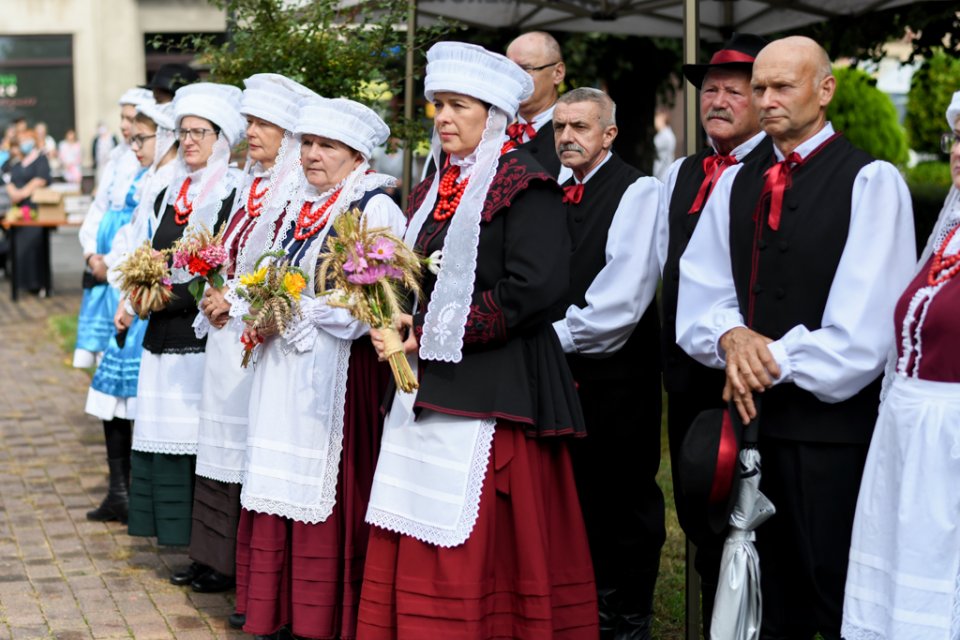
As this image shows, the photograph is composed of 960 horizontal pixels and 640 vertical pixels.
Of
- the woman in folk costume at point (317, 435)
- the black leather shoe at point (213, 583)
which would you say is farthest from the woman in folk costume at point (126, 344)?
the woman in folk costume at point (317, 435)

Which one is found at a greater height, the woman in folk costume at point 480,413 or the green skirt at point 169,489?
the woman in folk costume at point 480,413

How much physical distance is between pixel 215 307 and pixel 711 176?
2122 mm

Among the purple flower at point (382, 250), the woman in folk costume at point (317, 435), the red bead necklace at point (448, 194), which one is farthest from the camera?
the woman in folk costume at point (317, 435)

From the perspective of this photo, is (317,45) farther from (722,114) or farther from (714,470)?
(714,470)

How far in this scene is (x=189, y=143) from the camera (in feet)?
20.8

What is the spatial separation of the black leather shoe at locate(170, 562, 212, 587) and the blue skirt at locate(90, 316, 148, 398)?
109 centimetres

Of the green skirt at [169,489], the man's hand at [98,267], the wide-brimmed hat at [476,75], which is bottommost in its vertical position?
the green skirt at [169,489]

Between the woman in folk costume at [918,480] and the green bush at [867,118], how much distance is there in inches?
645

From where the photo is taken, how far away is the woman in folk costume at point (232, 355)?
5672 millimetres

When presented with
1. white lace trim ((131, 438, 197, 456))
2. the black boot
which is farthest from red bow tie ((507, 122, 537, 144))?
the black boot

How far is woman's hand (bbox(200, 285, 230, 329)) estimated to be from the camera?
222 inches

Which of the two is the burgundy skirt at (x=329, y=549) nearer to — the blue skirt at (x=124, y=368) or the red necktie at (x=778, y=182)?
the red necktie at (x=778, y=182)

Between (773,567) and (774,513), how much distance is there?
0.21 m

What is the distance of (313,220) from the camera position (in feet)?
17.3
